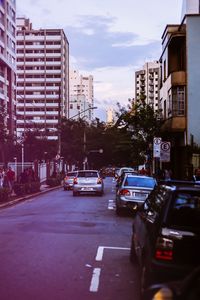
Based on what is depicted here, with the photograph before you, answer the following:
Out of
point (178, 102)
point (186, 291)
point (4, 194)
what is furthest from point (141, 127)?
point (186, 291)

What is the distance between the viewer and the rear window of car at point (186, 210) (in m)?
6.79

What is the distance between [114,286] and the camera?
804 centimetres

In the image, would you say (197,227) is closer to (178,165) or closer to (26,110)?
(178,165)

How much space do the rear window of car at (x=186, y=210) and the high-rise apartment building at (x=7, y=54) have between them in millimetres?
85415

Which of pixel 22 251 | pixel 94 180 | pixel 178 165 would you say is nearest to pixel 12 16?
pixel 178 165

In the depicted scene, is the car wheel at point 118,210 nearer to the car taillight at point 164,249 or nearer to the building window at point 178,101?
the car taillight at point 164,249

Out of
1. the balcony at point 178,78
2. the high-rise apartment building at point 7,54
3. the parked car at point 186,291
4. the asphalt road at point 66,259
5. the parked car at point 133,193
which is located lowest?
the asphalt road at point 66,259

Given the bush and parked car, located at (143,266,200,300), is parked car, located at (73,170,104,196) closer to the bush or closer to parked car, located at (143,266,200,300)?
the bush

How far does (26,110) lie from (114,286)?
5932 inches

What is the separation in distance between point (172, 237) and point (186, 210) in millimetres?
504

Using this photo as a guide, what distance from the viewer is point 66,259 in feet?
33.6

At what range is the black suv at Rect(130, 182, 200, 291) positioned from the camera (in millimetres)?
6492

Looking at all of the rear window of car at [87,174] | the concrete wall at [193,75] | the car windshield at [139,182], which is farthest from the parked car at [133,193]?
the concrete wall at [193,75]

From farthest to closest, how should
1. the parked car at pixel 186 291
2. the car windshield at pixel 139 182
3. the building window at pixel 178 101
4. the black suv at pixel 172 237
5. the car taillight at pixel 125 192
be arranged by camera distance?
the building window at pixel 178 101 < the car windshield at pixel 139 182 < the car taillight at pixel 125 192 < the black suv at pixel 172 237 < the parked car at pixel 186 291
